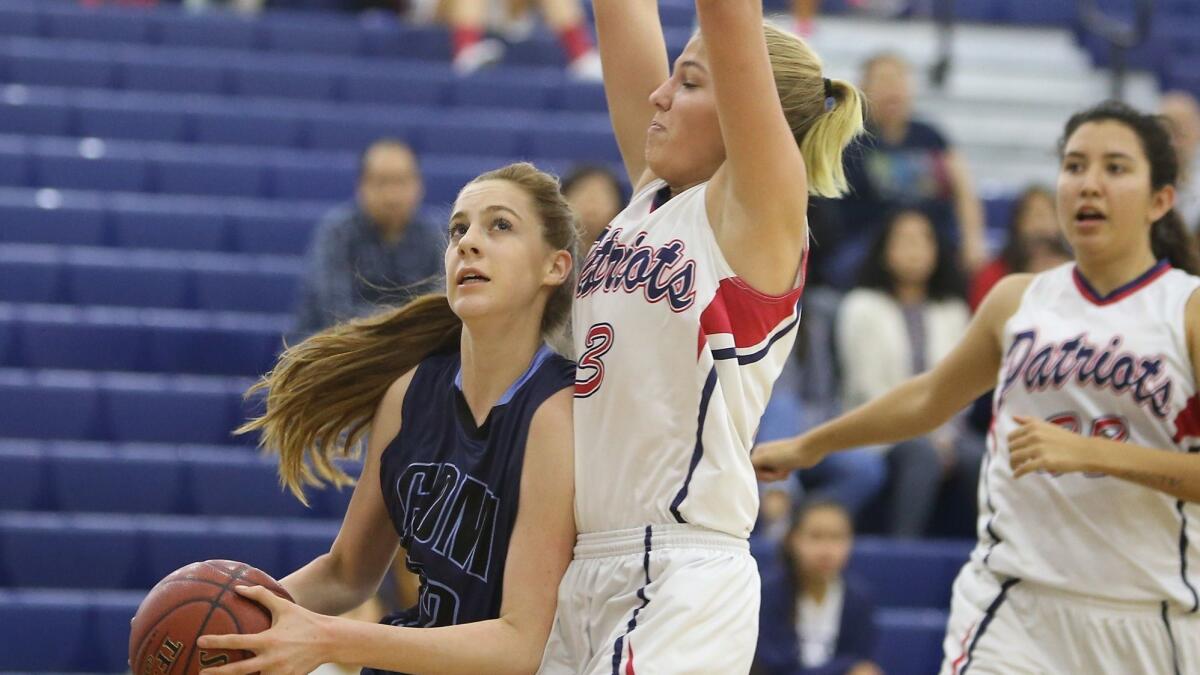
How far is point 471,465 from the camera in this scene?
120 inches

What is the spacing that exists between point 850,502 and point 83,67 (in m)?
4.73

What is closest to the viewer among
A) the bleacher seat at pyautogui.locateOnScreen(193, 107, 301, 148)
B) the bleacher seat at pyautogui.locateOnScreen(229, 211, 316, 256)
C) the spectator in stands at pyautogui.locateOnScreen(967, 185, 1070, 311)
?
the spectator in stands at pyautogui.locateOnScreen(967, 185, 1070, 311)

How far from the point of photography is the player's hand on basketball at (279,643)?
2658 millimetres

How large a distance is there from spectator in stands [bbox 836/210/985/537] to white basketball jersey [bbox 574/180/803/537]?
12.2 ft

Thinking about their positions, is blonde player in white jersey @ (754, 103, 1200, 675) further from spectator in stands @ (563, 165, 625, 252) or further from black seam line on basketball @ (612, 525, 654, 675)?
spectator in stands @ (563, 165, 625, 252)

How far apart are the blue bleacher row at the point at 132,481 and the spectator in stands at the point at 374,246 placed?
61 cm

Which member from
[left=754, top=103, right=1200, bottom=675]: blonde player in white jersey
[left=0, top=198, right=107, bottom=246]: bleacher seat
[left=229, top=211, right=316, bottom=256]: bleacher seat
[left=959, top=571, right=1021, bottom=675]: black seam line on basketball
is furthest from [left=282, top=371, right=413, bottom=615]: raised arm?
[left=0, top=198, right=107, bottom=246]: bleacher seat

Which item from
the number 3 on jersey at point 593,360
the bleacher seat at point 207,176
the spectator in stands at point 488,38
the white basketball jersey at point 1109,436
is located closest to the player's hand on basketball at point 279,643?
the number 3 on jersey at point 593,360

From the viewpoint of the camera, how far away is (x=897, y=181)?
7.77 metres

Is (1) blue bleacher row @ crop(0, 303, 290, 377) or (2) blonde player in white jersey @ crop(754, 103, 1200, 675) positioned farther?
(1) blue bleacher row @ crop(0, 303, 290, 377)

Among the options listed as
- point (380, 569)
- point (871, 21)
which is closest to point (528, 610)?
point (380, 569)

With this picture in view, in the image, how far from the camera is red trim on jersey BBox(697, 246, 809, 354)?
9.37ft

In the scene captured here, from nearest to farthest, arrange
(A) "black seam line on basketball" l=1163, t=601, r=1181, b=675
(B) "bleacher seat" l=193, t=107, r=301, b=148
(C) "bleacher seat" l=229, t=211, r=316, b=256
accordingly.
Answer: (A) "black seam line on basketball" l=1163, t=601, r=1181, b=675
(C) "bleacher seat" l=229, t=211, r=316, b=256
(B) "bleacher seat" l=193, t=107, r=301, b=148

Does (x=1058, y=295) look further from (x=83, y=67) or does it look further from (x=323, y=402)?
(x=83, y=67)
